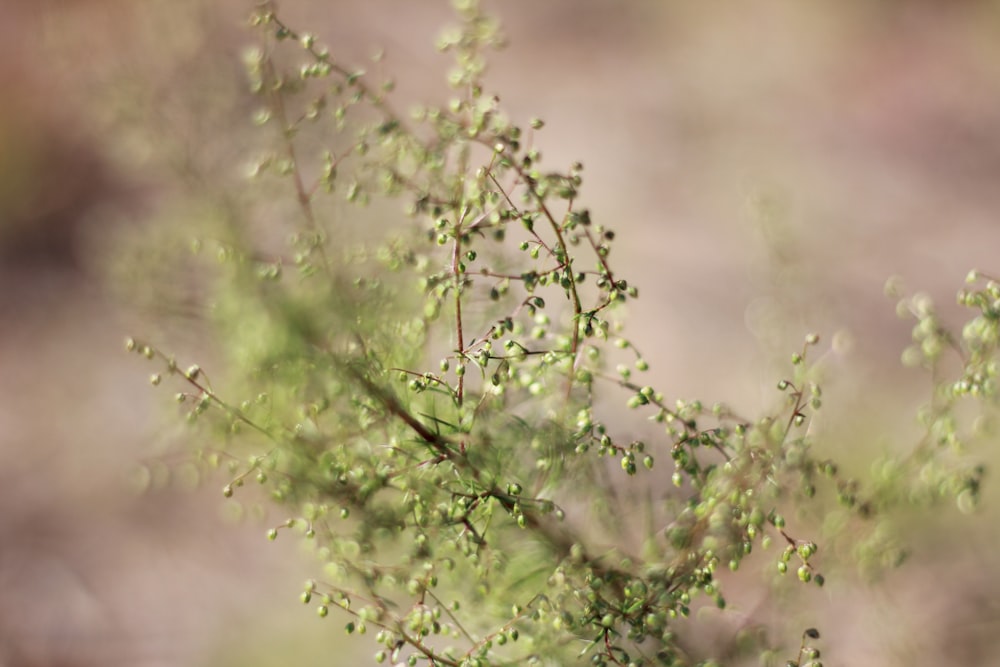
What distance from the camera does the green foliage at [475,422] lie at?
100cm

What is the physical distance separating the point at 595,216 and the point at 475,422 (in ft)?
8.33

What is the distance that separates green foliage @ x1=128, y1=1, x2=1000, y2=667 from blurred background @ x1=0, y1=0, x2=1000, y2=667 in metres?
0.23

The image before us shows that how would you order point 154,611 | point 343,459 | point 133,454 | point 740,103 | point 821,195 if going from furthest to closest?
point 740,103, point 821,195, point 133,454, point 154,611, point 343,459

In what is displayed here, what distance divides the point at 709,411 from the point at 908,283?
244cm

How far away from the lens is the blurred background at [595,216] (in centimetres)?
201

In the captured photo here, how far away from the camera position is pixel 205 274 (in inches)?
123

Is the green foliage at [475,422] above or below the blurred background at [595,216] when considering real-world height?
below

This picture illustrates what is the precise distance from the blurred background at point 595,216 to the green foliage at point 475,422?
23 centimetres

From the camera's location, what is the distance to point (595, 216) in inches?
142

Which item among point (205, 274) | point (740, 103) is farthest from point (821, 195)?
point (205, 274)

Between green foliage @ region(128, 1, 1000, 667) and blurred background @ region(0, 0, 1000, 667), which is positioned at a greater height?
blurred background @ region(0, 0, 1000, 667)

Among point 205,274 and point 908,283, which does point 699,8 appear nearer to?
point 908,283

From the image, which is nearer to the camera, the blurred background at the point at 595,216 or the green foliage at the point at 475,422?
the green foliage at the point at 475,422

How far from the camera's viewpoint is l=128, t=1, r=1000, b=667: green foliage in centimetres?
100
